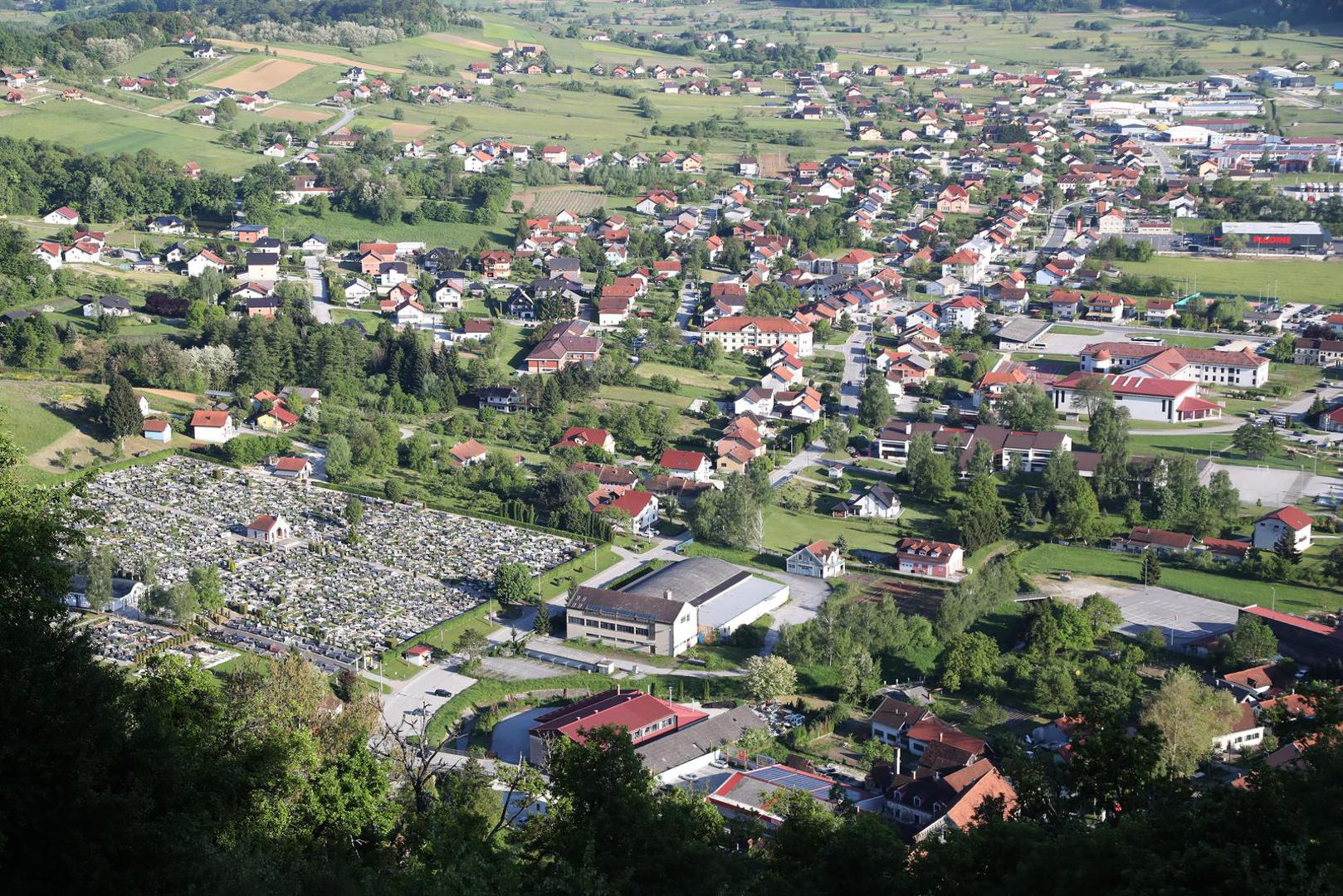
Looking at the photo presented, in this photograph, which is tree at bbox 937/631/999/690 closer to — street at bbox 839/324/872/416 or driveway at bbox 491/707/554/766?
driveway at bbox 491/707/554/766

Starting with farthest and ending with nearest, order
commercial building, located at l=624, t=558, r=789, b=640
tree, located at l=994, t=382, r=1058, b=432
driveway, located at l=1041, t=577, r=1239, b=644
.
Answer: tree, located at l=994, t=382, r=1058, b=432 → commercial building, located at l=624, t=558, r=789, b=640 → driveway, located at l=1041, t=577, r=1239, b=644

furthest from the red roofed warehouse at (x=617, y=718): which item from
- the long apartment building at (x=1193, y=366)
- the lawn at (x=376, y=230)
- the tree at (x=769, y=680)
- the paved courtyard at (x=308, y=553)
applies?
the lawn at (x=376, y=230)

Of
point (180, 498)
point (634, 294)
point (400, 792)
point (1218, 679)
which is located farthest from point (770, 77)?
point (400, 792)

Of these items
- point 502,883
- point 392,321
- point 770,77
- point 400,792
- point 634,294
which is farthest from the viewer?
point 770,77

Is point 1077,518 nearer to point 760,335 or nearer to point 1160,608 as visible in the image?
Result: point 1160,608

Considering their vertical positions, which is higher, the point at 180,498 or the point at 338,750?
the point at 338,750

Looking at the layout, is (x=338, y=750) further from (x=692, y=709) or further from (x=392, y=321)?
(x=392, y=321)

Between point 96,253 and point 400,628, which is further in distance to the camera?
point 96,253

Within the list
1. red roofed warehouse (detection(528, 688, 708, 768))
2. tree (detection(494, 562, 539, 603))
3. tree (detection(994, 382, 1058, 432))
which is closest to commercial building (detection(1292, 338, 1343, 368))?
tree (detection(994, 382, 1058, 432))
